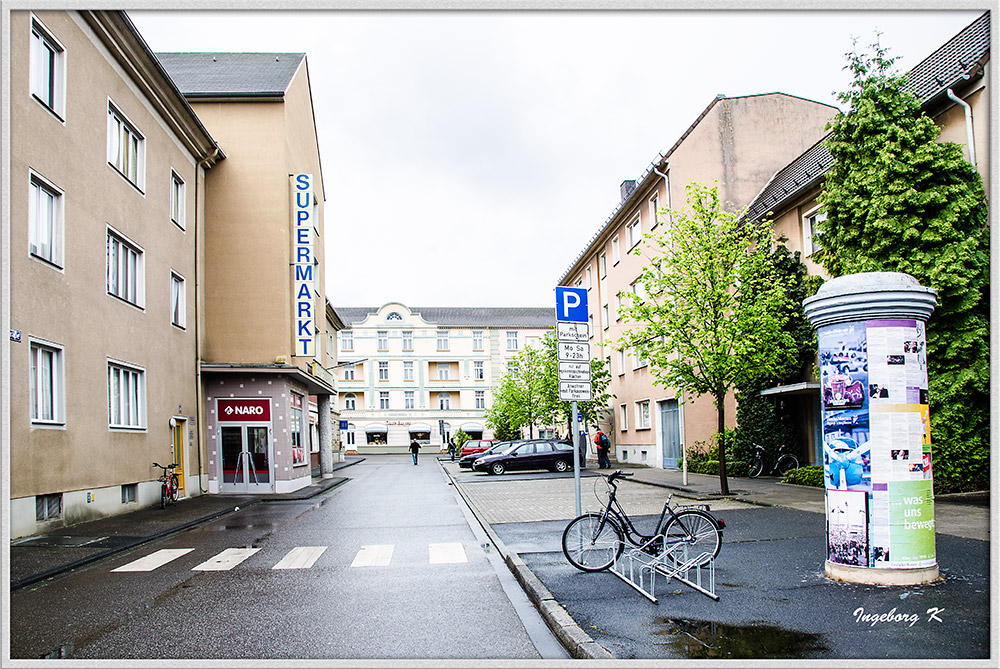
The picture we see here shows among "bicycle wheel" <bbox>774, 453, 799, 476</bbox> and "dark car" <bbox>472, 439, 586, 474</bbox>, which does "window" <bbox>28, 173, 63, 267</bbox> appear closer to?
"bicycle wheel" <bbox>774, 453, 799, 476</bbox>

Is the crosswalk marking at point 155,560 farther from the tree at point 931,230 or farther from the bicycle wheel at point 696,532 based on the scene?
the tree at point 931,230

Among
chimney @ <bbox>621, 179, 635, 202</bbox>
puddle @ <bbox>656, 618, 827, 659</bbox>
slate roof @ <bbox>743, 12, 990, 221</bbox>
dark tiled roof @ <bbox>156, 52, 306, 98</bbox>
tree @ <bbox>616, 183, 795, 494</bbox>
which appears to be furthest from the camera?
chimney @ <bbox>621, 179, 635, 202</bbox>

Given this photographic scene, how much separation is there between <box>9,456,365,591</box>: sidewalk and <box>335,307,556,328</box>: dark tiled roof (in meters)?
60.8

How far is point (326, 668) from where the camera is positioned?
5.38 meters

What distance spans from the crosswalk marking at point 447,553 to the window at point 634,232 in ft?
77.5

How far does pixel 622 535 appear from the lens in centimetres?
888

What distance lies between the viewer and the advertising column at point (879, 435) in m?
7.39

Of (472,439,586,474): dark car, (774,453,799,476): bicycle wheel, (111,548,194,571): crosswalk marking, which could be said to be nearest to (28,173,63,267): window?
(111,548,194,571): crosswalk marking

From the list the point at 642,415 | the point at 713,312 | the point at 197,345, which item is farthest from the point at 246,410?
the point at 642,415

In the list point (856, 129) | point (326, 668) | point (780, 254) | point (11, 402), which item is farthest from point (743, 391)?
point (326, 668)

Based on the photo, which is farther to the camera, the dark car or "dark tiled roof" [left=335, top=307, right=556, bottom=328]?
"dark tiled roof" [left=335, top=307, right=556, bottom=328]

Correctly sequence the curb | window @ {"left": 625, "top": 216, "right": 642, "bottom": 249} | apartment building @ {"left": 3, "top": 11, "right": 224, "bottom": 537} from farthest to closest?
window @ {"left": 625, "top": 216, "right": 642, "bottom": 249} < apartment building @ {"left": 3, "top": 11, "right": 224, "bottom": 537} < the curb

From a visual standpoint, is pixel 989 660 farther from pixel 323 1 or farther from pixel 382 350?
pixel 382 350

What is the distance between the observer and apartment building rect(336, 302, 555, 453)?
7825 cm
